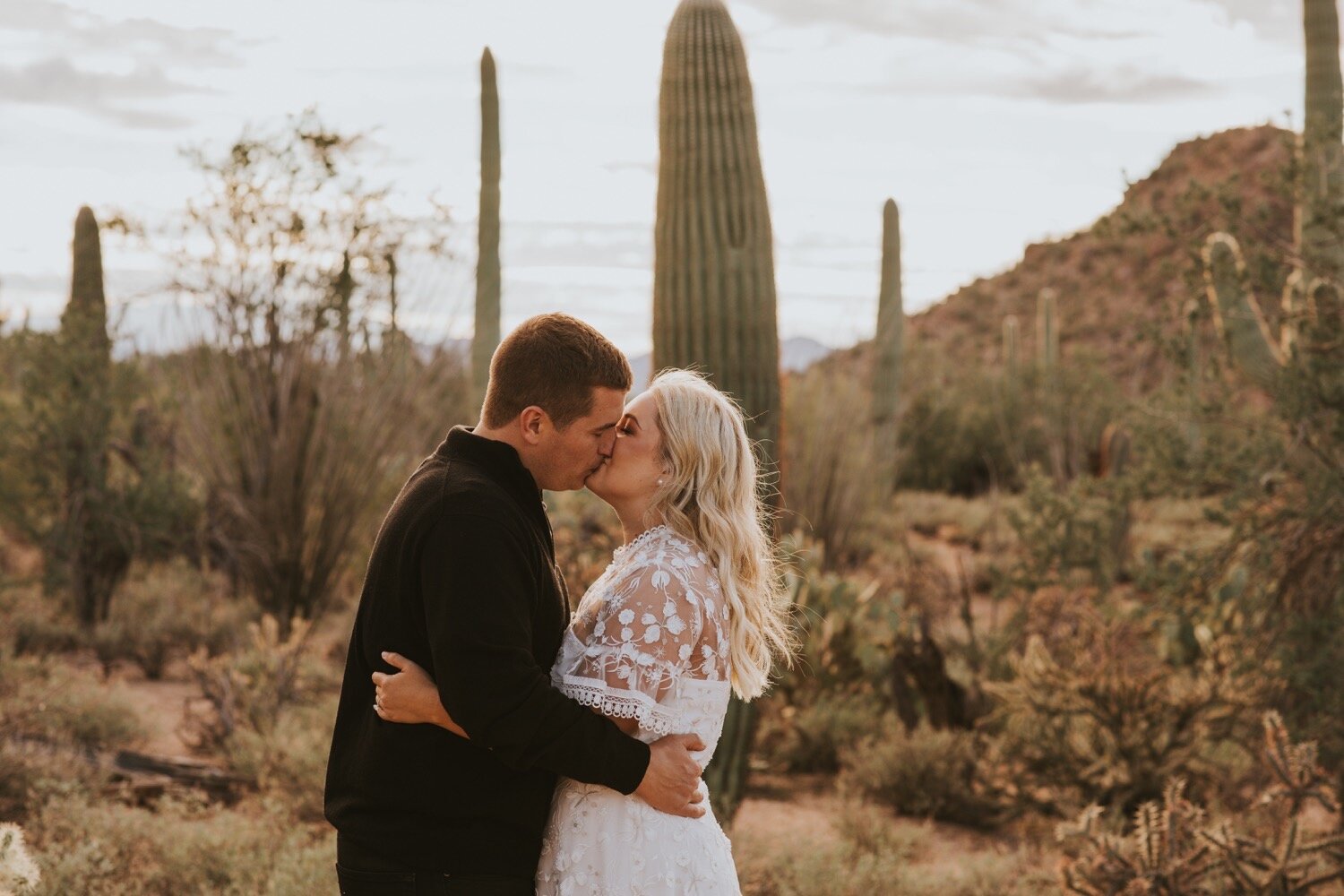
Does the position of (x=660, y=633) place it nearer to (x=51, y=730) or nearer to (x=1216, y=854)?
(x=1216, y=854)

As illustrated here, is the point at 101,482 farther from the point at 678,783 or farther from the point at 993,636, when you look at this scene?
the point at 678,783

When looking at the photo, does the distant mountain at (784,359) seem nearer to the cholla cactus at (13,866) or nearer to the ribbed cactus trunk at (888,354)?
the ribbed cactus trunk at (888,354)

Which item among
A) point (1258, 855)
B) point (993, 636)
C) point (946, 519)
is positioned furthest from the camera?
point (946, 519)

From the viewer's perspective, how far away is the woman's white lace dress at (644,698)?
2682mm

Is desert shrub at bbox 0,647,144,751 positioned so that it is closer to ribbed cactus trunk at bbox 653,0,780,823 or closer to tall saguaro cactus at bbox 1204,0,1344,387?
ribbed cactus trunk at bbox 653,0,780,823

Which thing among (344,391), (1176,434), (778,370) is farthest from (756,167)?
(344,391)

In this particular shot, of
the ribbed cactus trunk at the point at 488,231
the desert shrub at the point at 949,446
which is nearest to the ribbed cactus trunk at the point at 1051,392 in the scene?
the desert shrub at the point at 949,446

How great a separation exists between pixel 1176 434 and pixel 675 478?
5126 millimetres

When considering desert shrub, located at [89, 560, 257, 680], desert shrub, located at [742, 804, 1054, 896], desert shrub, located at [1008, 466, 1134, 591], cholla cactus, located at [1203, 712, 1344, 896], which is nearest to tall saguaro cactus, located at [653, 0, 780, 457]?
desert shrub, located at [742, 804, 1054, 896]

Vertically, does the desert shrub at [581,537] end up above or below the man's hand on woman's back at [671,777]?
below

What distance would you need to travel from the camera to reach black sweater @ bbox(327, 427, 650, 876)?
2.46 metres

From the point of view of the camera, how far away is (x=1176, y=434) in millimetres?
7234

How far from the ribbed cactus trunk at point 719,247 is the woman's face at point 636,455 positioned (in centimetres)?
313

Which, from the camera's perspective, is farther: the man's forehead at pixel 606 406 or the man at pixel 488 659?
the man's forehead at pixel 606 406
